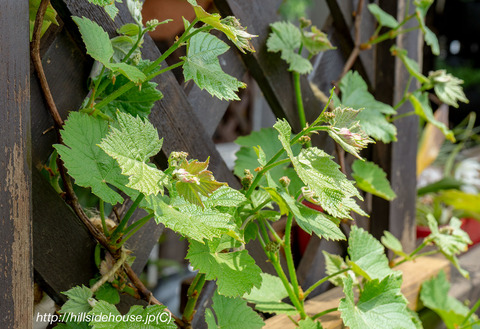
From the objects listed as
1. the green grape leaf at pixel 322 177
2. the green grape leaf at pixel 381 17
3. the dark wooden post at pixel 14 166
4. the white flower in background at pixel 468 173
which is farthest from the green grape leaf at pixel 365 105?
the white flower in background at pixel 468 173

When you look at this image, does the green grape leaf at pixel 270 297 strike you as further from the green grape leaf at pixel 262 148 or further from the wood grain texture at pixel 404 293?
the green grape leaf at pixel 262 148

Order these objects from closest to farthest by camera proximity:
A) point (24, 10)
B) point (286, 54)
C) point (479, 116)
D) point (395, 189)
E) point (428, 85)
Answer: point (24, 10)
point (286, 54)
point (428, 85)
point (395, 189)
point (479, 116)

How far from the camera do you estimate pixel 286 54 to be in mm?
841

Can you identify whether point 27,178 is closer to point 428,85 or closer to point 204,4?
point 204,4

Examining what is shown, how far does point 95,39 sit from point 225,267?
0.31 m

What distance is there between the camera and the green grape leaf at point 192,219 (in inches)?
19.4

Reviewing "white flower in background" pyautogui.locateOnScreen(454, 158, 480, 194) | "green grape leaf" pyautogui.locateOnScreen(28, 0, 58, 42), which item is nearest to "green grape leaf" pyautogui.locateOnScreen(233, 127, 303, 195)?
"green grape leaf" pyautogui.locateOnScreen(28, 0, 58, 42)

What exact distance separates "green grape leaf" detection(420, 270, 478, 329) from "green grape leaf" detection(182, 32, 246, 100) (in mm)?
797

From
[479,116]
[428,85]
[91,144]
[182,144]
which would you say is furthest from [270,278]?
[479,116]

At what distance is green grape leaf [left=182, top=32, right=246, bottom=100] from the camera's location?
0.59 m

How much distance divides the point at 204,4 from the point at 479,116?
3.34 metres

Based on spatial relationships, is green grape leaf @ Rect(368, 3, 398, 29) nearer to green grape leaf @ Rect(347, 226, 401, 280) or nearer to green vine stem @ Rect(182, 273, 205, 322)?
green grape leaf @ Rect(347, 226, 401, 280)

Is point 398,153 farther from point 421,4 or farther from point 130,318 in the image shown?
point 130,318

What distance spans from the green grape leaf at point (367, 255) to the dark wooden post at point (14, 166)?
0.50 m
